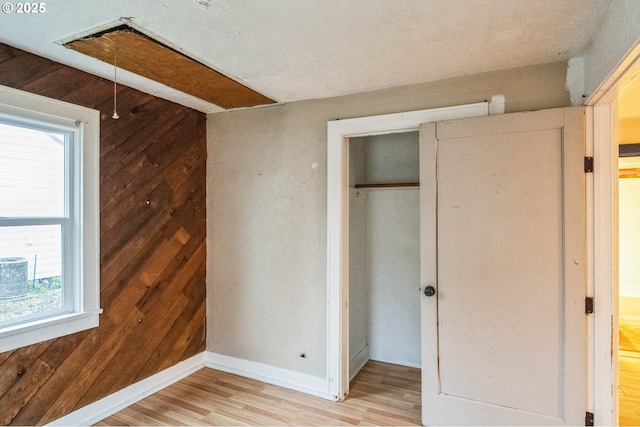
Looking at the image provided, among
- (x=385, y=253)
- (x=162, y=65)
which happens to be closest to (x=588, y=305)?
(x=385, y=253)

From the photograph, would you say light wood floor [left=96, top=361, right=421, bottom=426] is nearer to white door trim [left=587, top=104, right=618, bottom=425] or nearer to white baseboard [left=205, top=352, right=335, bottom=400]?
white baseboard [left=205, top=352, right=335, bottom=400]

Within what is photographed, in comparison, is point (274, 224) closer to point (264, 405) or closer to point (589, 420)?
point (264, 405)

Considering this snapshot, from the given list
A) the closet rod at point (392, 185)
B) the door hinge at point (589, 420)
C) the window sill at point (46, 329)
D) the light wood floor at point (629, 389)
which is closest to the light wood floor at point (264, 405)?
the window sill at point (46, 329)

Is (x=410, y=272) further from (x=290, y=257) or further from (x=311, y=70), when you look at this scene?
(x=311, y=70)

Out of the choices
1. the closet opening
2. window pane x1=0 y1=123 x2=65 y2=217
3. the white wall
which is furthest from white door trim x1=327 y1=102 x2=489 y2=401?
window pane x1=0 y1=123 x2=65 y2=217

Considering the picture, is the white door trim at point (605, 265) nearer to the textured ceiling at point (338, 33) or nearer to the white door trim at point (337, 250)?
the textured ceiling at point (338, 33)

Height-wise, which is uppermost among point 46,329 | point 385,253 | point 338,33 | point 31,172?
point 338,33

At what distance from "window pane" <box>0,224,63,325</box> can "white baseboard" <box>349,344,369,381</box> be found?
2358 mm

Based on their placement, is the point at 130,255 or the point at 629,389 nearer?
the point at 130,255

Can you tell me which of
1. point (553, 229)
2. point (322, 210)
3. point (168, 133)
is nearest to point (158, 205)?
point (168, 133)

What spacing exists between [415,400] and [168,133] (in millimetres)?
3072

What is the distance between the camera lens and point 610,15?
1.49 metres

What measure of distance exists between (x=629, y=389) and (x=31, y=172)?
4.83 metres

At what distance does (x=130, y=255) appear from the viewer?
258cm
